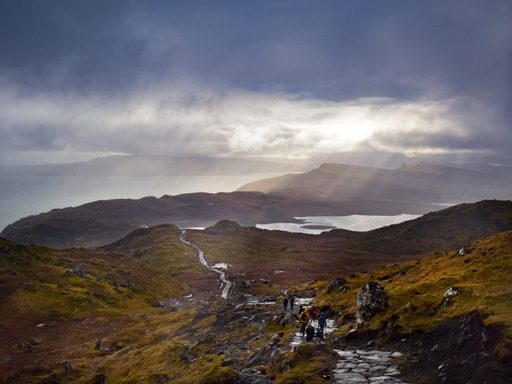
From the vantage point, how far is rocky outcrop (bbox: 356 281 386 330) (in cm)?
3888

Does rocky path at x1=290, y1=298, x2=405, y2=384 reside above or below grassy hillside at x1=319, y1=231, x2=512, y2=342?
below

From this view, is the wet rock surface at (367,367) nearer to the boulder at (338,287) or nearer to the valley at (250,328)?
the valley at (250,328)

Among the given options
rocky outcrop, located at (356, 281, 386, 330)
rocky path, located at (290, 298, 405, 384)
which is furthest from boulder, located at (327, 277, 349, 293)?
rocky path, located at (290, 298, 405, 384)

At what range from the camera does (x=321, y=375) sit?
89.4 feet

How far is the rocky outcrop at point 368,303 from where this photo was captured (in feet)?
128

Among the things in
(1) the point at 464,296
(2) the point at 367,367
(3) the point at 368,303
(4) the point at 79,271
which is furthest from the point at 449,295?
(4) the point at 79,271

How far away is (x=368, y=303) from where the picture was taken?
39.8 m

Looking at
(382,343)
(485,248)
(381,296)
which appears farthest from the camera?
(485,248)

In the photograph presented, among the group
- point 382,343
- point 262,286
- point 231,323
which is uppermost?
point 382,343

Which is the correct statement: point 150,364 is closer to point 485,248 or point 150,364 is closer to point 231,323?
point 231,323

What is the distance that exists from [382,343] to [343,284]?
A: 3426 cm

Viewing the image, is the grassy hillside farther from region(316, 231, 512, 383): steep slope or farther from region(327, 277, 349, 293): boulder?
region(327, 277, 349, 293): boulder

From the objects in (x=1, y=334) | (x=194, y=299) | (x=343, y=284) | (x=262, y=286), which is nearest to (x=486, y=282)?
(x=343, y=284)

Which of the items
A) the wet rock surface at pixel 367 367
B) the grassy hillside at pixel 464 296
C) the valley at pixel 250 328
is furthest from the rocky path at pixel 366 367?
the grassy hillside at pixel 464 296
